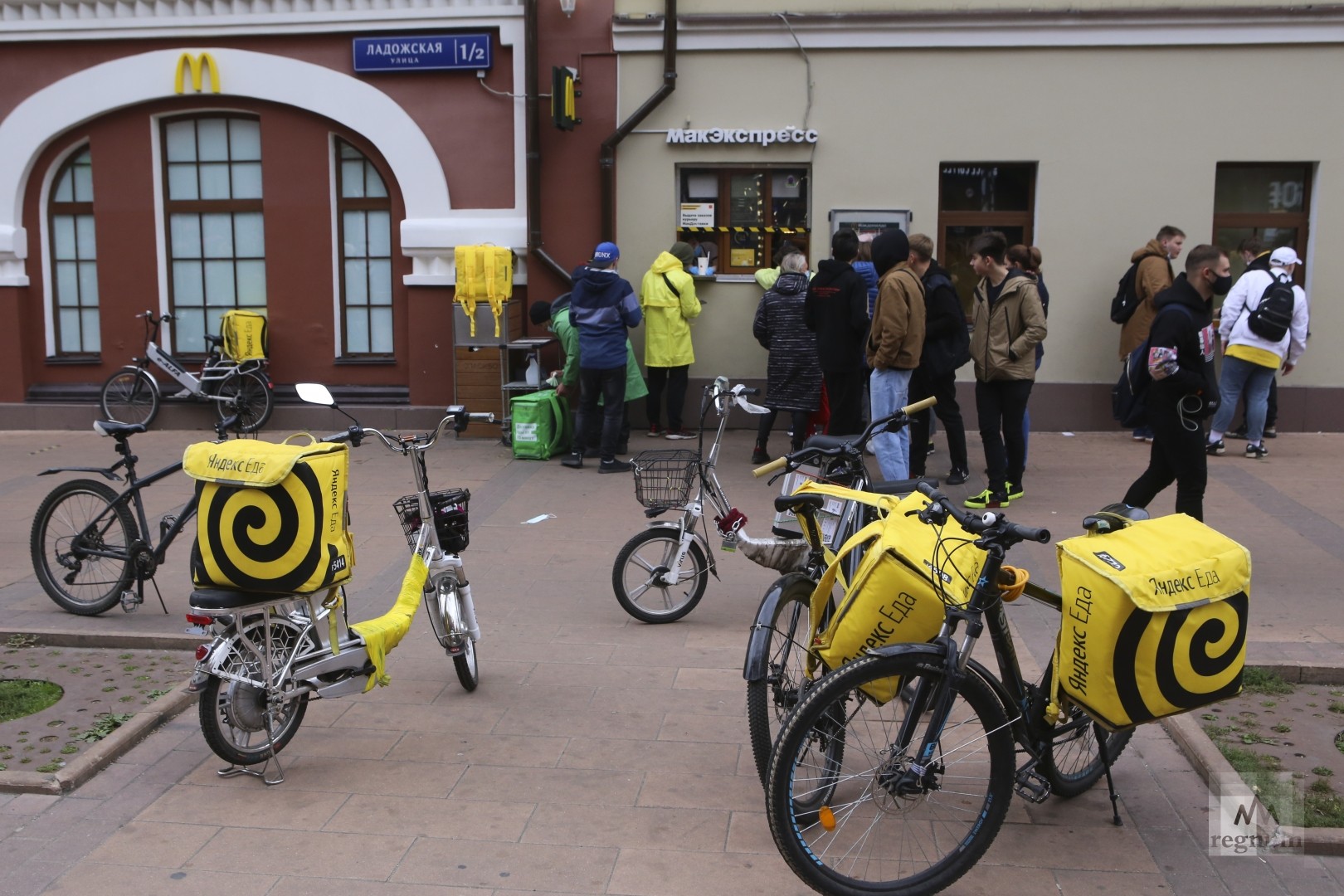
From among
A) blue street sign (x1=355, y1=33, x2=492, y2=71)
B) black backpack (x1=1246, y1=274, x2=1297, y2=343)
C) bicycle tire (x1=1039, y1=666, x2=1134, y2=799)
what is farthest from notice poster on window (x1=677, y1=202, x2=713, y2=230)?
bicycle tire (x1=1039, y1=666, x2=1134, y2=799)

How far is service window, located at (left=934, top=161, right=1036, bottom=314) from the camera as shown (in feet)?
39.3

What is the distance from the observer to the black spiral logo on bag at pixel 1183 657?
342 cm

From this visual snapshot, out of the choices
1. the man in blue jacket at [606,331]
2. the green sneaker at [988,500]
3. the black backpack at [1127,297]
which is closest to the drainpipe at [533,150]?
the man in blue jacket at [606,331]

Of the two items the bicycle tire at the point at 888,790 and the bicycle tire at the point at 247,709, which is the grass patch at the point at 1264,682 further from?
the bicycle tire at the point at 247,709

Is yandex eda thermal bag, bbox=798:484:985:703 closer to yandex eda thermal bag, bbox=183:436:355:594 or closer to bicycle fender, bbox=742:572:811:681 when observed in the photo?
bicycle fender, bbox=742:572:811:681

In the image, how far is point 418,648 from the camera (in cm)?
605

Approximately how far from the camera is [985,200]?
12.0m

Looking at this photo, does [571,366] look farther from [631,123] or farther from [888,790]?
[888,790]

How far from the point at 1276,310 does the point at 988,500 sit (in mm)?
3241

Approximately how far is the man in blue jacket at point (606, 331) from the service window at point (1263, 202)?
575 cm

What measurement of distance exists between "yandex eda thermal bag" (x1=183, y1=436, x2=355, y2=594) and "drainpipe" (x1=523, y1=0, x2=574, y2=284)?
756 centimetres

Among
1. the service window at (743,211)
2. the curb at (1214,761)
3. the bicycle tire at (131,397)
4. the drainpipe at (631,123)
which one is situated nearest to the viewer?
the curb at (1214,761)

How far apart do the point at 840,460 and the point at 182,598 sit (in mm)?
3913

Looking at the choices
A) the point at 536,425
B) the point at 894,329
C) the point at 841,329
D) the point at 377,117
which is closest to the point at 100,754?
the point at 894,329
